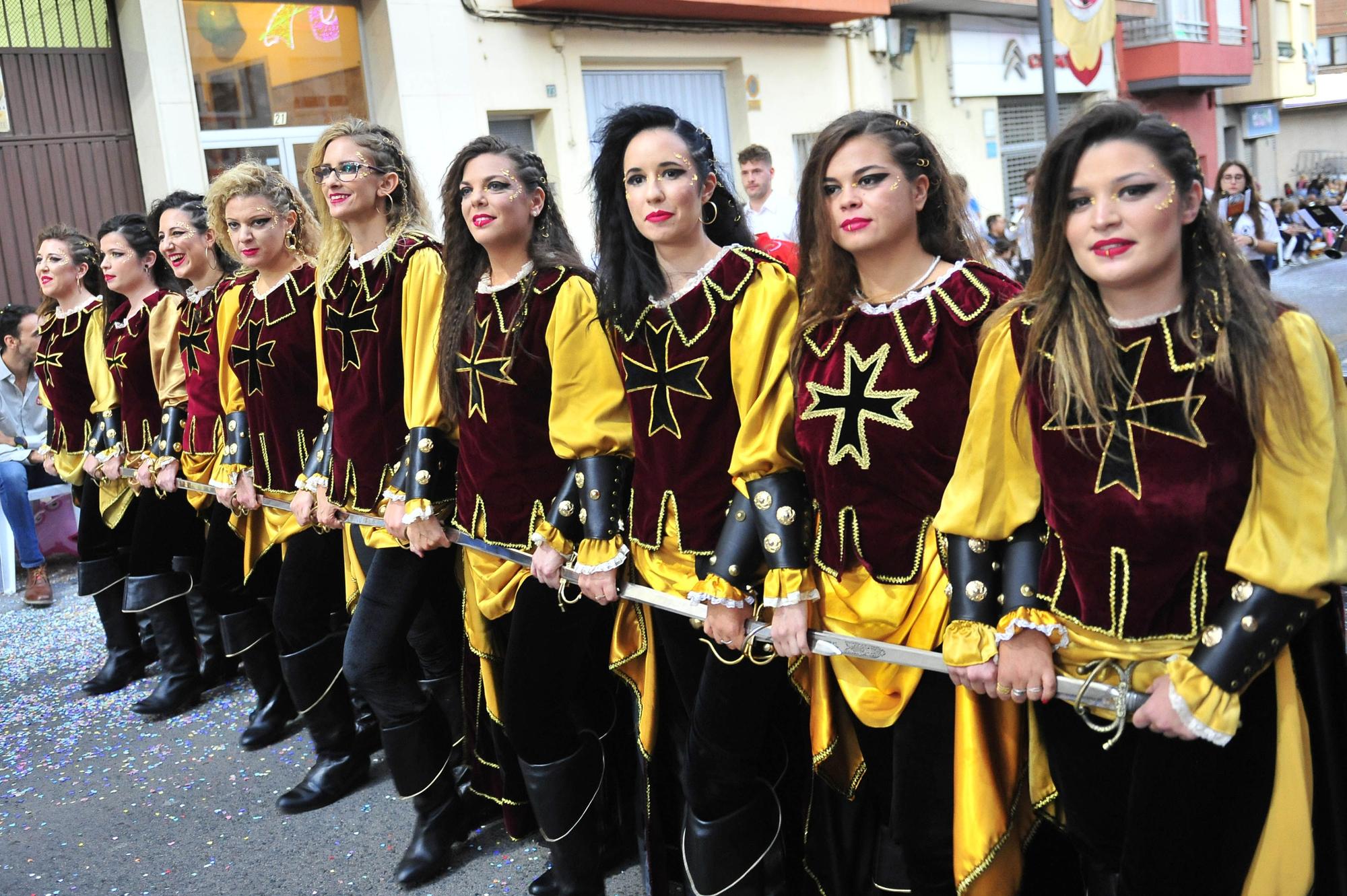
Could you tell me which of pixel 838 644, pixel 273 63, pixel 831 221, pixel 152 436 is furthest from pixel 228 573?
pixel 273 63

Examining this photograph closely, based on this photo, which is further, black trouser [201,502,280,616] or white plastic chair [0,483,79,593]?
white plastic chair [0,483,79,593]

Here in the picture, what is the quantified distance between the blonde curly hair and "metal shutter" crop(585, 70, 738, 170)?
25.8 feet

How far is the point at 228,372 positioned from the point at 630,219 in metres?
2.24

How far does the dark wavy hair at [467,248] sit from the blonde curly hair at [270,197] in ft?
3.29

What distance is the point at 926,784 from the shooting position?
2.51 metres

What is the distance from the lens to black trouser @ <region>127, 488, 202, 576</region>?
5121 mm

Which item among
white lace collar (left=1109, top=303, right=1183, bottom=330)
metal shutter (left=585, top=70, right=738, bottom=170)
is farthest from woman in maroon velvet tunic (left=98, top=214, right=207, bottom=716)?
metal shutter (left=585, top=70, right=738, bottom=170)

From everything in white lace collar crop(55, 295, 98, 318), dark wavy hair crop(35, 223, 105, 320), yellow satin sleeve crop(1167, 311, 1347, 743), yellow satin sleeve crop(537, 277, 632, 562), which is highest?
dark wavy hair crop(35, 223, 105, 320)

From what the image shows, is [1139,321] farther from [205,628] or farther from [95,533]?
[95,533]

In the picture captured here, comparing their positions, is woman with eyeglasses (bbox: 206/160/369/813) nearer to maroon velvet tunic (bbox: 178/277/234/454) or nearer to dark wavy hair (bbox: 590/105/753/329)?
maroon velvet tunic (bbox: 178/277/234/454)

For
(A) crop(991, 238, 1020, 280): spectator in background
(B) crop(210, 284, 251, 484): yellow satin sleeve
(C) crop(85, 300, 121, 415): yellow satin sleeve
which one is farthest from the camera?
(A) crop(991, 238, 1020, 280): spectator in background

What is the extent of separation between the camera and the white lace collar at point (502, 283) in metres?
3.28

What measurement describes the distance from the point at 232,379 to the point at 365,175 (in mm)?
1245

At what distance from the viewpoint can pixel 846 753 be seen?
2.85m
